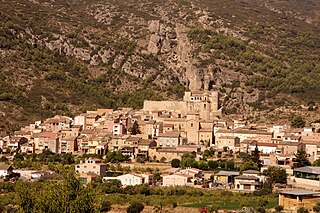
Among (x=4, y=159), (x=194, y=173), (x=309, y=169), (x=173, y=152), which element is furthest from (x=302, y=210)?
(x=4, y=159)

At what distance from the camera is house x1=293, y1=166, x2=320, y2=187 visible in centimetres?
4628

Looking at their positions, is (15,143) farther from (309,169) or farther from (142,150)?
(309,169)

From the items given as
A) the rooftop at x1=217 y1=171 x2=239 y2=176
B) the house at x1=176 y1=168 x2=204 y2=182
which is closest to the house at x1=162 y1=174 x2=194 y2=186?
the house at x1=176 y1=168 x2=204 y2=182

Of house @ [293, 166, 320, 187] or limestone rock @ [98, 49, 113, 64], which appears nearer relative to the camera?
house @ [293, 166, 320, 187]

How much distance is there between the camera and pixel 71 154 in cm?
5819

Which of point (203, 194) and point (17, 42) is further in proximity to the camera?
point (17, 42)

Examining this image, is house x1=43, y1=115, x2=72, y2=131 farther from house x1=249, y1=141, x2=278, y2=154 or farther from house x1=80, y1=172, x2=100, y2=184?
house x1=249, y1=141, x2=278, y2=154

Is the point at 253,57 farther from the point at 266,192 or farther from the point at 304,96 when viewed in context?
the point at 266,192

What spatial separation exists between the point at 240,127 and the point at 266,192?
64.7 ft

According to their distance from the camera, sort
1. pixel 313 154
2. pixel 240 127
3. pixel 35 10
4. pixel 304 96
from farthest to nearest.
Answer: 1. pixel 35 10
2. pixel 304 96
3. pixel 240 127
4. pixel 313 154

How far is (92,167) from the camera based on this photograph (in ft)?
Answer: 167

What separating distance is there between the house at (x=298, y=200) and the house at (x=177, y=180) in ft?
33.9

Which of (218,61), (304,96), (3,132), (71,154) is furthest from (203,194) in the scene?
(218,61)

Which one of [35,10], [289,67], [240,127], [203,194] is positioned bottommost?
[203,194]
